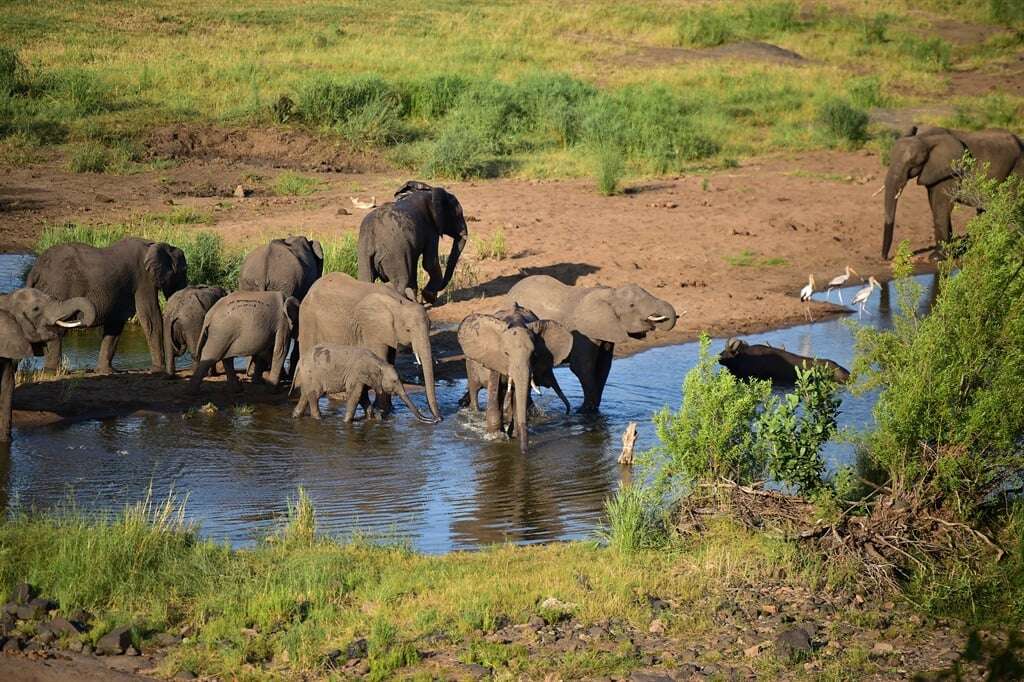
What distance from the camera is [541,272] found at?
1711cm

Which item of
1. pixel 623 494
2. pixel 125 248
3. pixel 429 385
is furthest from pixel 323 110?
pixel 623 494

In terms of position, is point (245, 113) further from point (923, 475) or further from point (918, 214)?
point (923, 475)

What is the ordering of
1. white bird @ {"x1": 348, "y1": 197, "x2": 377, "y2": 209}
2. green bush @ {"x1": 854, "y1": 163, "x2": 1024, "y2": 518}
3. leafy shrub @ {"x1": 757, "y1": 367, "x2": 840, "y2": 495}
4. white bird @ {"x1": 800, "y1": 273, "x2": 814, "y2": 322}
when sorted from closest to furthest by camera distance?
green bush @ {"x1": 854, "y1": 163, "x2": 1024, "y2": 518} < leafy shrub @ {"x1": 757, "y1": 367, "x2": 840, "y2": 495} < white bird @ {"x1": 800, "y1": 273, "x2": 814, "y2": 322} < white bird @ {"x1": 348, "y1": 197, "x2": 377, "y2": 209}

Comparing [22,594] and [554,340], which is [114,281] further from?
[22,594]

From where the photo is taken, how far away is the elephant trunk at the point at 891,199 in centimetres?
1934

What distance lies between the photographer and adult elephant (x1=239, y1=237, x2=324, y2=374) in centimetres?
1367

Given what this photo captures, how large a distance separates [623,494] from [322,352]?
13.5 feet

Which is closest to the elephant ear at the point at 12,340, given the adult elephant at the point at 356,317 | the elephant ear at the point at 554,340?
the adult elephant at the point at 356,317

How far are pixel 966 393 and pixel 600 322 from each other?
4.06 m

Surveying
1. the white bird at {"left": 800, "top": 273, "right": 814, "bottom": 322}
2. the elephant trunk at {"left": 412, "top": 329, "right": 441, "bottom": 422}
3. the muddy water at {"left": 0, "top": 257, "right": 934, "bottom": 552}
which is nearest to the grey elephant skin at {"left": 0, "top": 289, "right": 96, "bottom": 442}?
the muddy water at {"left": 0, "top": 257, "right": 934, "bottom": 552}

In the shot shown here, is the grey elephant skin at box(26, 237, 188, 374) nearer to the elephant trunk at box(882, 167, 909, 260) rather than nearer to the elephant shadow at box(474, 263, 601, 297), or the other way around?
the elephant shadow at box(474, 263, 601, 297)

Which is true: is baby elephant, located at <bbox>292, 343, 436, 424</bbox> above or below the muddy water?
above

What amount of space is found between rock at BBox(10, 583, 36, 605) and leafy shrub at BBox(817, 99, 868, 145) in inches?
846

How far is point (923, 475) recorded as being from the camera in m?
8.25
